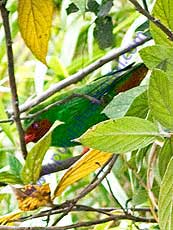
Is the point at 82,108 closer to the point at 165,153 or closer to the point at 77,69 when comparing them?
the point at 165,153

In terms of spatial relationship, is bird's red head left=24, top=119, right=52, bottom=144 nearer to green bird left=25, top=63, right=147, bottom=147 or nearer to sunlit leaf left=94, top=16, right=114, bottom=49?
green bird left=25, top=63, right=147, bottom=147

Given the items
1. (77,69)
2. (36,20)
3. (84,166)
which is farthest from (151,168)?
(77,69)

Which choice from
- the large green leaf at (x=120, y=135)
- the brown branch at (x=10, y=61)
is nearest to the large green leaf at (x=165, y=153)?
the large green leaf at (x=120, y=135)

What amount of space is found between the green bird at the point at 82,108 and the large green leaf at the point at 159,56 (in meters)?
0.15

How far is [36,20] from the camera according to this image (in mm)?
521

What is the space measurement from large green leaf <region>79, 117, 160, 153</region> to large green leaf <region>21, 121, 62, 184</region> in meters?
0.08

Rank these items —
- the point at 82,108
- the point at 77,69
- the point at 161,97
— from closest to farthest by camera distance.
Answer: the point at 161,97, the point at 82,108, the point at 77,69

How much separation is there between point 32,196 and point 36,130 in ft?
0.45

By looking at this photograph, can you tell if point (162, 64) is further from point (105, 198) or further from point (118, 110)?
point (105, 198)

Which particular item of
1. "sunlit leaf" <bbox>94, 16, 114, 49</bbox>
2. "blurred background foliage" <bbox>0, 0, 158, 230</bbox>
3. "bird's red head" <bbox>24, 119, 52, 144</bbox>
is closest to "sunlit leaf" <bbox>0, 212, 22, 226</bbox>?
"blurred background foliage" <bbox>0, 0, 158, 230</bbox>

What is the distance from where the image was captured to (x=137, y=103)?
46cm

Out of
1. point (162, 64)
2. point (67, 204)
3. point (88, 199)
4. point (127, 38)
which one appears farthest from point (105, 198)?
point (162, 64)

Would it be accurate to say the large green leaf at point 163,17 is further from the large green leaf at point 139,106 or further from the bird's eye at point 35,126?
the bird's eye at point 35,126

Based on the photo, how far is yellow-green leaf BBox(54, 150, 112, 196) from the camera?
497 mm
